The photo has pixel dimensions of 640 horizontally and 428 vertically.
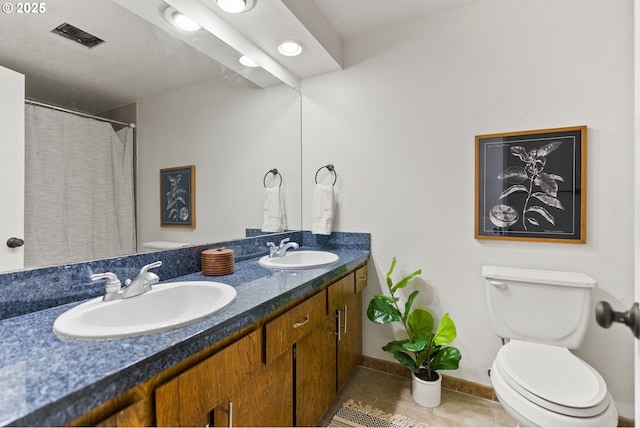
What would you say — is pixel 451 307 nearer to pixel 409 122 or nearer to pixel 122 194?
pixel 409 122

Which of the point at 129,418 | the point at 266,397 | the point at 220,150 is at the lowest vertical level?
the point at 266,397

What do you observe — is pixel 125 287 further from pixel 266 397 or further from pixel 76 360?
pixel 266 397

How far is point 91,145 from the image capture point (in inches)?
45.2

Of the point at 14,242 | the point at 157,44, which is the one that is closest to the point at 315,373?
the point at 14,242

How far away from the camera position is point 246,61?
185 centimetres

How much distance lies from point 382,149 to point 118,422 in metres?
1.91

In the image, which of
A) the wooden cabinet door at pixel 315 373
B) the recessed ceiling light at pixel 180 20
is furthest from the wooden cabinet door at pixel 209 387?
the recessed ceiling light at pixel 180 20

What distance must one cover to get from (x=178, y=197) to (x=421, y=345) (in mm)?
1557

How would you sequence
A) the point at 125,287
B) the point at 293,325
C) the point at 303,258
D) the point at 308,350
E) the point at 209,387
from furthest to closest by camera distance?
1. the point at 303,258
2. the point at 308,350
3. the point at 293,325
4. the point at 125,287
5. the point at 209,387

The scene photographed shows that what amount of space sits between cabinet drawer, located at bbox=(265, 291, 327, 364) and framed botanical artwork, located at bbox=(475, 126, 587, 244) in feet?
3.57

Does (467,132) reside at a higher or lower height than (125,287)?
higher

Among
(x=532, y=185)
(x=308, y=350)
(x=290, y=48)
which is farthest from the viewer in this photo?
(x=290, y=48)

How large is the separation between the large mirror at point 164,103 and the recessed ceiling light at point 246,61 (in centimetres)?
3

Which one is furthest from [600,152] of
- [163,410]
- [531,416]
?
[163,410]
